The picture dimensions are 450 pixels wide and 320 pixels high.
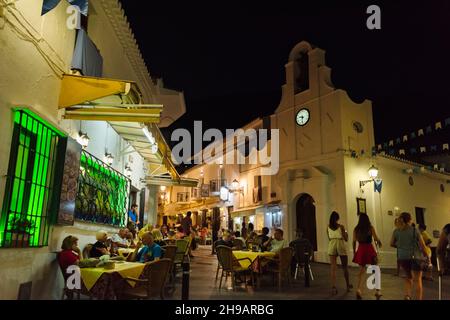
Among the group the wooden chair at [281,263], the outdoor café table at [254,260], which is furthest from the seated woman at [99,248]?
the wooden chair at [281,263]

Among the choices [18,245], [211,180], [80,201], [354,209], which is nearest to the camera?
[18,245]

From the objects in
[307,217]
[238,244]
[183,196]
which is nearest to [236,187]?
[307,217]

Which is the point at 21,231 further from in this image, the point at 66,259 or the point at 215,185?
the point at 215,185

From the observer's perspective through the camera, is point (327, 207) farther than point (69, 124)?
Yes

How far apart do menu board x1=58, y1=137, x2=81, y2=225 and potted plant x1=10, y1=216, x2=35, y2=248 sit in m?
0.81

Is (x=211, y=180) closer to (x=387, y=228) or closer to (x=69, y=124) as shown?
(x=387, y=228)

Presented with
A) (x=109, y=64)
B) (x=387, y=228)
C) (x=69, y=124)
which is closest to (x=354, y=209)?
(x=387, y=228)

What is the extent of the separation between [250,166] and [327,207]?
7.54m

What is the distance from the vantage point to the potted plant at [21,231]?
5430mm

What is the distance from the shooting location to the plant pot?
5398 millimetres

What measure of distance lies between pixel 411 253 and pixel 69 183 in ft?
22.1

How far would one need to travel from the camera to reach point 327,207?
17.0 m

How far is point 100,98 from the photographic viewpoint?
703cm

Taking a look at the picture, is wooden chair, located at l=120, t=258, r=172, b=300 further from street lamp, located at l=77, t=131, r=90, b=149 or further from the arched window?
the arched window
